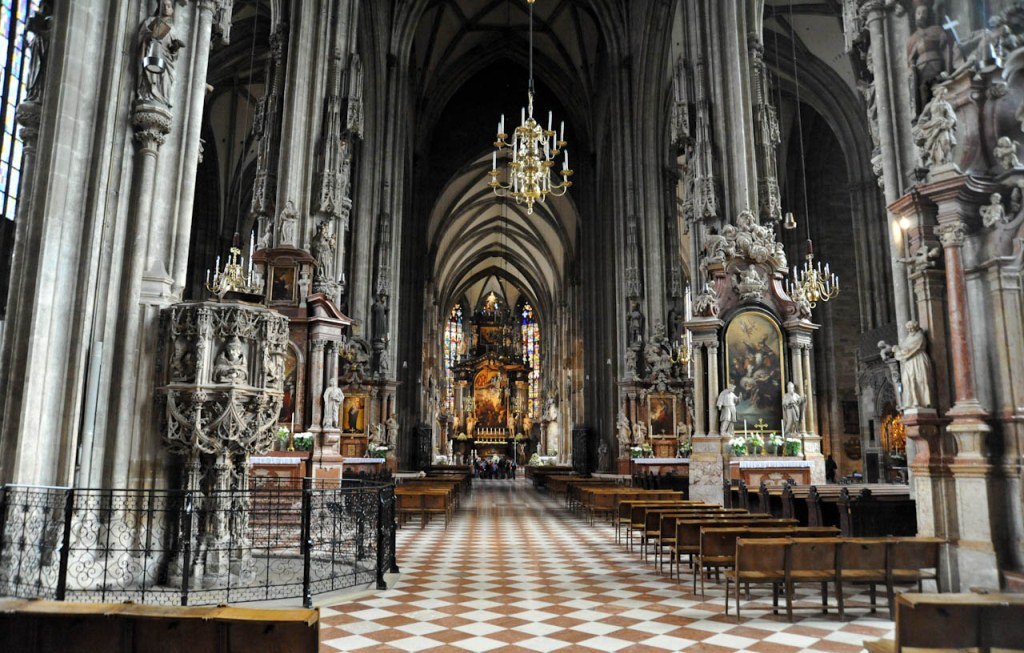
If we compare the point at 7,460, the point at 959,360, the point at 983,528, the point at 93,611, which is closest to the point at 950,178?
the point at 959,360

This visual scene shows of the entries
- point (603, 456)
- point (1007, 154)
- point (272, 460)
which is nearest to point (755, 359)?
point (1007, 154)

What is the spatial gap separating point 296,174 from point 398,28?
1368 cm

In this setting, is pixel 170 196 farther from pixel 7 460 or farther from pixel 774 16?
pixel 774 16

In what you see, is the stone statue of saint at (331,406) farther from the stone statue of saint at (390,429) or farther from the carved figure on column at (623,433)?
the carved figure on column at (623,433)

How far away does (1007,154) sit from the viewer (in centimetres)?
677

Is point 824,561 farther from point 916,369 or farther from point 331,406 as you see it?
point 331,406

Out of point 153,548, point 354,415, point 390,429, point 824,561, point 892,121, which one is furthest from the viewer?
point 390,429

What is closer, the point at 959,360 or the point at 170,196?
the point at 959,360

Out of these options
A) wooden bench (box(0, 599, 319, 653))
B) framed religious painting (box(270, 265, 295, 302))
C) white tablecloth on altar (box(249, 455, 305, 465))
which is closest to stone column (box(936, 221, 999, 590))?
wooden bench (box(0, 599, 319, 653))

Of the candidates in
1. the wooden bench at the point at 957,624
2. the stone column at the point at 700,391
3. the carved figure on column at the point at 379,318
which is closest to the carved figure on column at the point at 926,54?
the wooden bench at the point at 957,624

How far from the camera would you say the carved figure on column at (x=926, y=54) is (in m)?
7.38

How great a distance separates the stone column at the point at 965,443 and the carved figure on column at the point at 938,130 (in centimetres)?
59

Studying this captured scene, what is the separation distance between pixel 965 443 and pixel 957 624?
378 centimetres

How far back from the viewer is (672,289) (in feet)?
84.0
